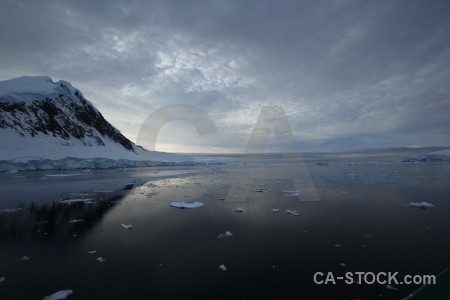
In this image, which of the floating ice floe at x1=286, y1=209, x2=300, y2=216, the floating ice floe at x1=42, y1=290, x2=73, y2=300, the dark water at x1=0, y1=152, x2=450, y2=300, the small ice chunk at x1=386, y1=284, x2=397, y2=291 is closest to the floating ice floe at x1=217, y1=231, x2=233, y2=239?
the dark water at x1=0, y1=152, x2=450, y2=300

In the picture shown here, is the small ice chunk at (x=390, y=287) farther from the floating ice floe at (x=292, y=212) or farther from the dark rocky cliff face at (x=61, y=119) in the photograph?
the dark rocky cliff face at (x=61, y=119)

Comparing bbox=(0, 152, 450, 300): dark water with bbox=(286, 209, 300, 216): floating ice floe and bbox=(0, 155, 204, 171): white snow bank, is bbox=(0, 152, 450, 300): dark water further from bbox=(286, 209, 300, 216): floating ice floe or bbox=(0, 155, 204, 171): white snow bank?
bbox=(0, 155, 204, 171): white snow bank

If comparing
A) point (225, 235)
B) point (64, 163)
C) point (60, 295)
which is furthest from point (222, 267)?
point (64, 163)

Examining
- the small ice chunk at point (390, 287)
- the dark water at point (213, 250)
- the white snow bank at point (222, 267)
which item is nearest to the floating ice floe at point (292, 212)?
the dark water at point (213, 250)

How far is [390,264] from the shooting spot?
175 inches

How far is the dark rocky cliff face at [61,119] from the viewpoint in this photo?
3872 cm

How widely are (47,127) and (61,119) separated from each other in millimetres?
5595

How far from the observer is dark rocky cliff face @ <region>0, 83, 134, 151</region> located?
3872cm

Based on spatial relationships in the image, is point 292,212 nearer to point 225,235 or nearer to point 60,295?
point 225,235

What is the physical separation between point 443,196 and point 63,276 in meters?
16.0

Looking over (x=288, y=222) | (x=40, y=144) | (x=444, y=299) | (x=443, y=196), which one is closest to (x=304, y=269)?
(x=444, y=299)

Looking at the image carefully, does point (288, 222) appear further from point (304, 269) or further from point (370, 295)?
point (370, 295)

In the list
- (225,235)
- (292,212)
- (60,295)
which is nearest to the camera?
(60,295)

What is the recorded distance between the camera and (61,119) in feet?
157
